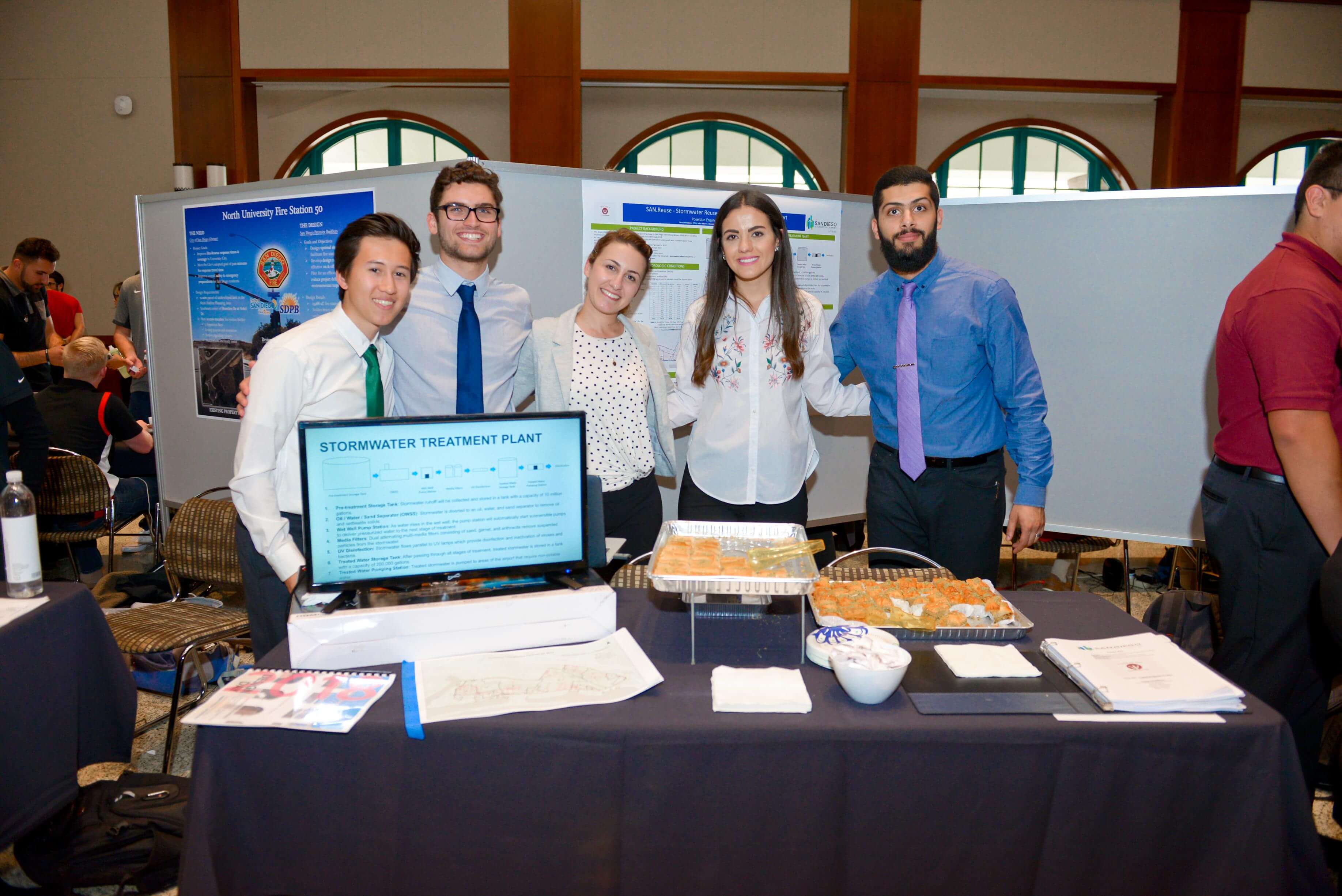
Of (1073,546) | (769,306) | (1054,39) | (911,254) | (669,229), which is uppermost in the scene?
(1054,39)

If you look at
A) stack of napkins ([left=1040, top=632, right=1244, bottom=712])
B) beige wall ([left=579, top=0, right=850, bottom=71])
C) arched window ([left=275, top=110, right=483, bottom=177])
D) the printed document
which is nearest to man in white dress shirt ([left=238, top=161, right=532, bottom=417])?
the printed document

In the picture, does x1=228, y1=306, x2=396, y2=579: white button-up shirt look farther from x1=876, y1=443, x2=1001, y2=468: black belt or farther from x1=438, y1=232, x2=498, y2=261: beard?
x1=876, y1=443, x2=1001, y2=468: black belt

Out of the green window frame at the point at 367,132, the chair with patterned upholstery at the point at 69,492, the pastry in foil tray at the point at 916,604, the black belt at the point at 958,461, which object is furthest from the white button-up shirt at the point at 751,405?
the green window frame at the point at 367,132

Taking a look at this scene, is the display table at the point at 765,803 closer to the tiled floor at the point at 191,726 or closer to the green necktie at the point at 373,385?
the tiled floor at the point at 191,726

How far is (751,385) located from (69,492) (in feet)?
10.4

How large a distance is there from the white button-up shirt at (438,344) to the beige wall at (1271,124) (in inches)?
347

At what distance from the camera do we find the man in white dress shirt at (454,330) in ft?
7.88

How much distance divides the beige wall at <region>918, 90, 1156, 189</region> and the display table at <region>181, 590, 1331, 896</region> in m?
7.85

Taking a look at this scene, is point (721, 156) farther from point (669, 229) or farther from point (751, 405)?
point (751, 405)

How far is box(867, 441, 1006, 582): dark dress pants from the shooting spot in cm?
239

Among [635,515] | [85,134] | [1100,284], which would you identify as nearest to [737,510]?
[635,515]

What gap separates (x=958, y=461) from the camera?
2.40 meters

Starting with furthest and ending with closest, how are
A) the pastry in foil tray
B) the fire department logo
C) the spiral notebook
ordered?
the fire department logo < the pastry in foil tray < the spiral notebook

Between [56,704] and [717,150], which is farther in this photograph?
[717,150]
